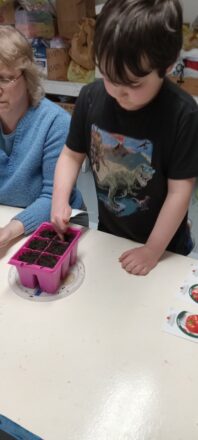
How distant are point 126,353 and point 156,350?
5 cm

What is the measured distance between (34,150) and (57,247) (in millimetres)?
377

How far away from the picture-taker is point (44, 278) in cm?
70

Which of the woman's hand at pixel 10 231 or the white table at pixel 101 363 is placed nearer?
the white table at pixel 101 363

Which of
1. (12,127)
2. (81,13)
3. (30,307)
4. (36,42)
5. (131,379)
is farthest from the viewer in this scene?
(36,42)

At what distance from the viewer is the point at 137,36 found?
57 centimetres

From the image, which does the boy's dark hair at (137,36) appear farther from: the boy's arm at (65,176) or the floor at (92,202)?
the floor at (92,202)

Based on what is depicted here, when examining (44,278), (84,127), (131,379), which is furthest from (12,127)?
Answer: (131,379)

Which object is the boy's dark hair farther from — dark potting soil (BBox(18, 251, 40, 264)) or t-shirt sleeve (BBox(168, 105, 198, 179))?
dark potting soil (BBox(18, 251, 40, 264))

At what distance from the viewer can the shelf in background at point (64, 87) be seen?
2.16 metres

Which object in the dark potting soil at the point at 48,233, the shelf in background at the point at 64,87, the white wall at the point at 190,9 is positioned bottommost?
the shelf in background at the point at 64,87

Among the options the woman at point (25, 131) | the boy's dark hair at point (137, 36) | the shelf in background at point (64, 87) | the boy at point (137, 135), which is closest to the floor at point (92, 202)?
the shelf in background at point (64, 87)

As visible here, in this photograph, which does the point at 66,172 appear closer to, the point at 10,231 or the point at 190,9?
the point at 10,231

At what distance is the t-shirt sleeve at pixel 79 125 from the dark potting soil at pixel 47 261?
327mm

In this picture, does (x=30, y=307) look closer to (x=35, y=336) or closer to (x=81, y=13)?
(x=35, y=336)
